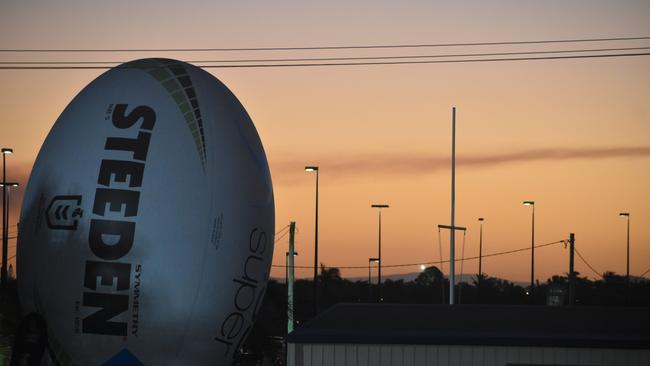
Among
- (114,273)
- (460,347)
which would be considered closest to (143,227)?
(114,273)

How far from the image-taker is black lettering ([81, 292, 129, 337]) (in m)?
22.0

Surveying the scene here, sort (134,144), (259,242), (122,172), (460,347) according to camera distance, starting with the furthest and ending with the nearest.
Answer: (460,347), (259,242), (134,144), (122,172)

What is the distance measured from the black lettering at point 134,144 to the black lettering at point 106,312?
2798mm

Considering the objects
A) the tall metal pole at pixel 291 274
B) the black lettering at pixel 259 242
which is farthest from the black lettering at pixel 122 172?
the tall metal pole at pixel 291 274

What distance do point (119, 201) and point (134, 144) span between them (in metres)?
1.23

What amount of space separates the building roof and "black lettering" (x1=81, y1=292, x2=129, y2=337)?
3971mm

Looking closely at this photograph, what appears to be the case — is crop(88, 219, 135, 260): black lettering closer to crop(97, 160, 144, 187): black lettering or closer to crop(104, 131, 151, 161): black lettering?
crop(97, 160, 144, 187): black lettering

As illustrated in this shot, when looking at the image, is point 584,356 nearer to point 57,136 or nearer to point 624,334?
point 624,334

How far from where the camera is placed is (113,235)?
866 inches

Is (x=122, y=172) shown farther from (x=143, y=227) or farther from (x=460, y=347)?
(x=460, y=347)

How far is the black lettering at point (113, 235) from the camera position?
21.9 metres

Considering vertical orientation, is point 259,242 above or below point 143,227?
below

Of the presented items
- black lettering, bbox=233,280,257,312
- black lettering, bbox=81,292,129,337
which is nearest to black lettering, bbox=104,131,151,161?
black lettering, bbox=81,292,129,337

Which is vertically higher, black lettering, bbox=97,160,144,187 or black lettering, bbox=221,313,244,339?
black lettering, bbox=97,160,144,187
